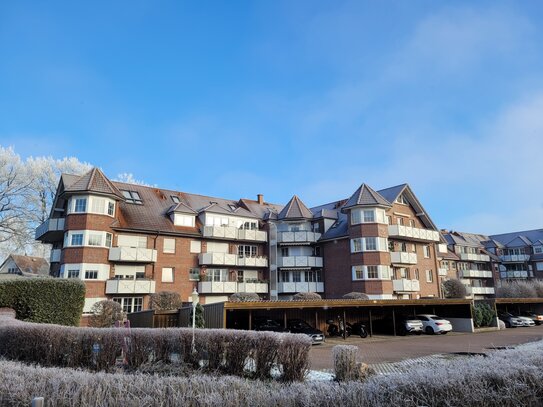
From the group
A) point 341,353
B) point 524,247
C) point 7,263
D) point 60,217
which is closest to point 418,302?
point 341,353

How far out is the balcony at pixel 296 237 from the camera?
39.1 meters

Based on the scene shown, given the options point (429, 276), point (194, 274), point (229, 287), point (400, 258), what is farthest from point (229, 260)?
point (429, 276)

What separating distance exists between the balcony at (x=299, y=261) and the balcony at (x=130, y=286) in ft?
40.4

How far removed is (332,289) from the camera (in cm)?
3753

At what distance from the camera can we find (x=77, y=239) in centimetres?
2945

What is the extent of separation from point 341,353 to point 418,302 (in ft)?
58.4

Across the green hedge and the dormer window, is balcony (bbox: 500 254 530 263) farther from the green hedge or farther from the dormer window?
the green hedge

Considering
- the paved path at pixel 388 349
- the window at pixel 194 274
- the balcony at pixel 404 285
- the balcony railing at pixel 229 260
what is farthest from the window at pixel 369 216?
the window at pixel 194 274

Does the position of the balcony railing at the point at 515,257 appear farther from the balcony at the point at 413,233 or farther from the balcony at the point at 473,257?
the balcony at the point at 413,233

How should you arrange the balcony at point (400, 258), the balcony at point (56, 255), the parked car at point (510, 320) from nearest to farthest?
the balcony at point (56, 255), the parked car at point (510, 320), the balcony at point (400, 258)

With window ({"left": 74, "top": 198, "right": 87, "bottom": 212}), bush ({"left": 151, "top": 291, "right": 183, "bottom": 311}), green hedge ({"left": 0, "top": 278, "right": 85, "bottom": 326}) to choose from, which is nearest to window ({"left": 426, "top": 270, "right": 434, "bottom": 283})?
bush ({"left": 151, "top": 291, "right": 183, "bottom": 311})

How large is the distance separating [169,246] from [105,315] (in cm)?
1302

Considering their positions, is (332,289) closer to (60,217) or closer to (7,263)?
(60,217)

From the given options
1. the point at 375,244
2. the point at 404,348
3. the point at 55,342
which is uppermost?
the point at 375,244
